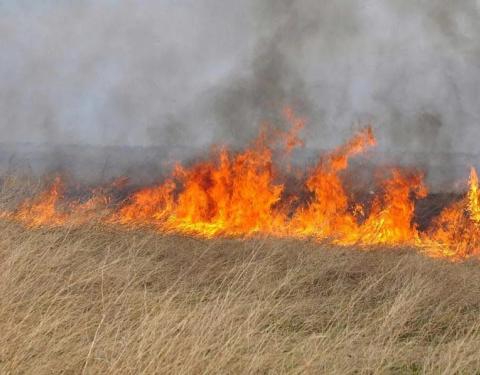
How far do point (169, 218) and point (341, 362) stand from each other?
6490 millimetres

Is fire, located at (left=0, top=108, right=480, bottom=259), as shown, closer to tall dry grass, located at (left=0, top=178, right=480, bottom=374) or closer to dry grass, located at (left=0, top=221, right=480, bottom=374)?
tall dry grass, located at (left=0, top=178, right=480, bottom=374)

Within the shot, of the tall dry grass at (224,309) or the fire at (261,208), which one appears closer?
the tall dry grass at (224,309)

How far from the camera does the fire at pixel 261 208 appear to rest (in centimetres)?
959

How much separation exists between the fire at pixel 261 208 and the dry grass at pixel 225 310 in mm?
1102

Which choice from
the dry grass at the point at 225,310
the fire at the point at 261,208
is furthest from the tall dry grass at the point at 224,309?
the fire at the point at 261,208

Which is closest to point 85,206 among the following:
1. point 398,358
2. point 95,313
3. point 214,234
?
point 214,234

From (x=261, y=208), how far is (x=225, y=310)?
6.30 meters

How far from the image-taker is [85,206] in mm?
9797

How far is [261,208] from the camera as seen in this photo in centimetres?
1095

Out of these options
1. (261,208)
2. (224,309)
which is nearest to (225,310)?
(224,309)

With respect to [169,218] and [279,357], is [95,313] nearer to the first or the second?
[279,357]

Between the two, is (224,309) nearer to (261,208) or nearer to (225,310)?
(225,310)

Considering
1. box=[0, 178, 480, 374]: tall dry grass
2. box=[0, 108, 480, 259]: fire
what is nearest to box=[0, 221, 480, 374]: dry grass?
box=[0, 178, 480, 374]: tall dry grass

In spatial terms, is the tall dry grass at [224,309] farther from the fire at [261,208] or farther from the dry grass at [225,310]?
the fire at [261,208]
